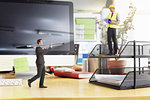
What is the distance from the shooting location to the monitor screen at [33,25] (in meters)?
1.03

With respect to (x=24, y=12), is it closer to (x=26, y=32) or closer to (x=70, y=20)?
(x=26, y=32)

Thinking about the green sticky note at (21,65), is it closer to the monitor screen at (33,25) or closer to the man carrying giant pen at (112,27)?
the monitor screen at (33,25)

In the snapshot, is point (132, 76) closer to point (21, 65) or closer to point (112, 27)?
point (112, 27)

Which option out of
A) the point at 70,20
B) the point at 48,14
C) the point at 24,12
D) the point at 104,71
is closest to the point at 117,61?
the point at 104,71

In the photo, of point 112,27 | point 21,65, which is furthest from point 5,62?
point 112,27

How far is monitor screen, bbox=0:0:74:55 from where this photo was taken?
1.03 metres

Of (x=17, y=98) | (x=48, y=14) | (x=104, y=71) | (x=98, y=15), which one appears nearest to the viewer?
(x=17, y=98)

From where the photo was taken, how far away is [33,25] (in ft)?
3.48

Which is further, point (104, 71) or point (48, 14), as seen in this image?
point (48, 14)

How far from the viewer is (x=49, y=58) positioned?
1093 mm

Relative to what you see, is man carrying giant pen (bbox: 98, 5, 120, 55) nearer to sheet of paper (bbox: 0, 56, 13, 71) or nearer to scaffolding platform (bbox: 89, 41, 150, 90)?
scaffolding platform (bbox: 89, 41, 150, 90)

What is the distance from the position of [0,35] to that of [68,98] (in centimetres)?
69

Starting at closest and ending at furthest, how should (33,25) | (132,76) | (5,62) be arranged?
1. (132,76)
2. (33,25)
3. (5,62)

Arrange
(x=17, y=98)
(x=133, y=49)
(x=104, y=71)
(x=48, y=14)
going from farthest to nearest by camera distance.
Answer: (x=48, y=14)
(x=104, y=71)
(x=133, y=49)
(x=17, y=98)
